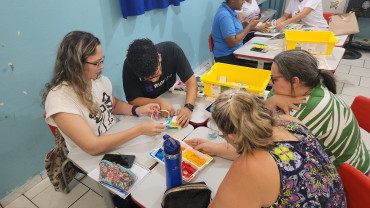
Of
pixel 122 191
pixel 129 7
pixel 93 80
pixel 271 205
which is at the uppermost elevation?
pixel 129 7

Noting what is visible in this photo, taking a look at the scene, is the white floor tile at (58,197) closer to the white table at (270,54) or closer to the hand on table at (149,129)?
the hand on table at (149,129)

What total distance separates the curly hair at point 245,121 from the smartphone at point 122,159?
67 centimetres

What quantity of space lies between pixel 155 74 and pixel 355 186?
1340 mm

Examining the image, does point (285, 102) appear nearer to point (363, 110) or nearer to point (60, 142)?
point (363, 110)

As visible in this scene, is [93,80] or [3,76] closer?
[93,80]

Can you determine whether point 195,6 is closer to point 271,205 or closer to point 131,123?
point 131,123

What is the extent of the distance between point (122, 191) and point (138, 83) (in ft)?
3.48

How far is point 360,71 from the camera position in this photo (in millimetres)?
4324

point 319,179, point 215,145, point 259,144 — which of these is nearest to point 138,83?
point 215,145

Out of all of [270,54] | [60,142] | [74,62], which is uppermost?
[74,62]

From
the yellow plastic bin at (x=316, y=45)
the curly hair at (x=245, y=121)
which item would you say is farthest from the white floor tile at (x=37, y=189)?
the yellow plastic bin at (x=316, y=45)

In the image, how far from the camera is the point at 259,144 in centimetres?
95

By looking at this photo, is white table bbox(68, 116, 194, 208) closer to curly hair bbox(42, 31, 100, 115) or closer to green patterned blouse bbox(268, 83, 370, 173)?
curly hair bbox(42, 31, 100, 115)

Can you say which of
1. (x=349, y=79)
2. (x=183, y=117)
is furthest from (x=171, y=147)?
(x=349, y=79)
